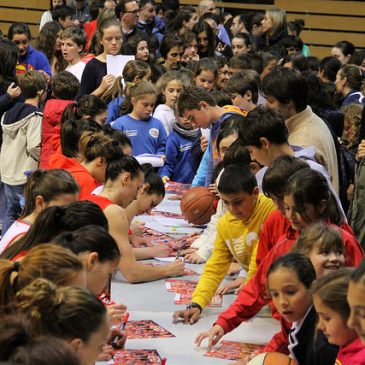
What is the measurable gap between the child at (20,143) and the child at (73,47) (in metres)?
2.04

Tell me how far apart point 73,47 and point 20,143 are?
8.39ft

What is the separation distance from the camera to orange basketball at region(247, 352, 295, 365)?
11.9 feet

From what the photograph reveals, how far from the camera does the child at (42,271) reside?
324cm

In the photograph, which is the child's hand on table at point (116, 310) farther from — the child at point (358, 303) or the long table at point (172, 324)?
the child at point (358, 303)

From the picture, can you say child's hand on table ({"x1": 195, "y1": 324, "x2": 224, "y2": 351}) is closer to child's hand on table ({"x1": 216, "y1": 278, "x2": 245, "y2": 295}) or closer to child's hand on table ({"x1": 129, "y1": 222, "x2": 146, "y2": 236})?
child's hand on table ({"x1": 216, "y1": 278, "x2": 245, "y2": 295})

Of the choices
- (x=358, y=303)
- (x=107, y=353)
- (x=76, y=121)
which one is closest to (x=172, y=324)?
(x=107, y=353)

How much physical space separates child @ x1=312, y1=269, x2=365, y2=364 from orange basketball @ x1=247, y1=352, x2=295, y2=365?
17.9 inches

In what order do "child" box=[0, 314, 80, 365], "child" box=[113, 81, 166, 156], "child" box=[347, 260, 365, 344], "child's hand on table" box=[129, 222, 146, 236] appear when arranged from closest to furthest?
"child" box=[0, 314, 80, 365] → "child" box=[347, 260, 365, 344] → "child's hand on table" box=[129, 222, 146, 236] → "child" box=[113, 81, 166, 156]

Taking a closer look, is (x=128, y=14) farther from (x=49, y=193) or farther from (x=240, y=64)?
(x=49, y=193)

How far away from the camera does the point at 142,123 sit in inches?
323

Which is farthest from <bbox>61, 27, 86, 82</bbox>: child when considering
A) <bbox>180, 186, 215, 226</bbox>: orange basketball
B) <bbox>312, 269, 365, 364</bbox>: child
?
<bbox>312, 269, 365, 364</bbox>: child

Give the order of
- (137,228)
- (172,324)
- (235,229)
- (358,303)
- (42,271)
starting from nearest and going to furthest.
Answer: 1. (358,303)
2. (42,271)
3. (172,324)
4. (235,229)
5. (137,228)

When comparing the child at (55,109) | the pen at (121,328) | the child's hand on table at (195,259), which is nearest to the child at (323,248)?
the pen at (121,328)

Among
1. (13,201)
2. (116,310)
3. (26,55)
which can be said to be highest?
(26,55)
